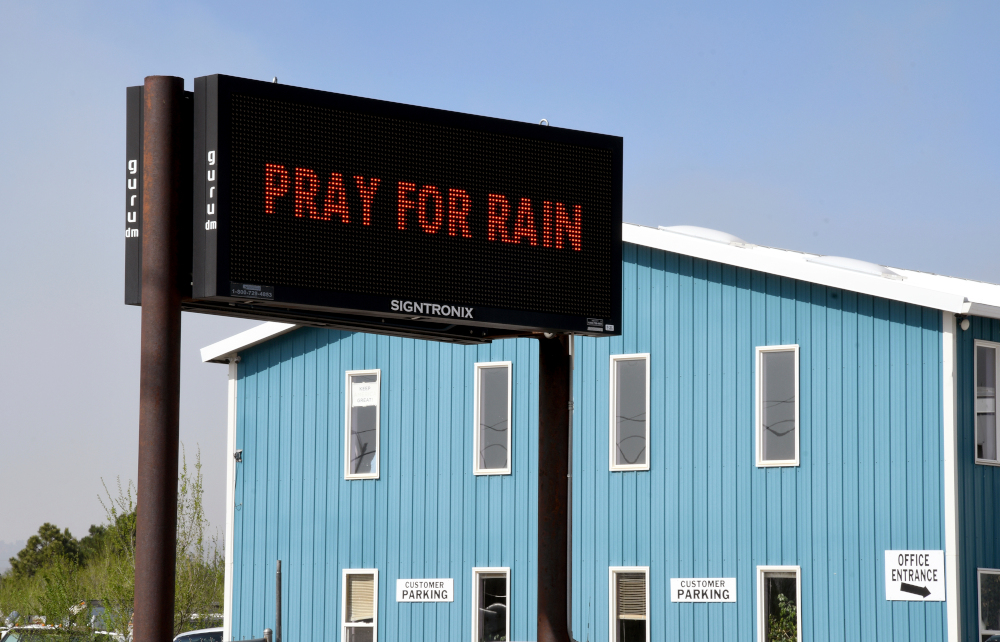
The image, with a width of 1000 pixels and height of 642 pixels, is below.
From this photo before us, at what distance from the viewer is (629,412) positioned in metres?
20.6

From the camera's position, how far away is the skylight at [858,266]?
19109 mm

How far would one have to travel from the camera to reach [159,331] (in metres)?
9.38

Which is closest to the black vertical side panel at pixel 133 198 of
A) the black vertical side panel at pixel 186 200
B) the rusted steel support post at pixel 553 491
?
the black vertical side panel at pixel 186 200

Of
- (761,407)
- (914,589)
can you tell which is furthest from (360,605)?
(914,589)

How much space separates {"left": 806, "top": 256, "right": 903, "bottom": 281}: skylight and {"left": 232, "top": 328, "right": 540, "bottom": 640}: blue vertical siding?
4.60m

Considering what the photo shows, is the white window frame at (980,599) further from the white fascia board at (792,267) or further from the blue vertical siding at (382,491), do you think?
the blue vertical siding at (382,491)

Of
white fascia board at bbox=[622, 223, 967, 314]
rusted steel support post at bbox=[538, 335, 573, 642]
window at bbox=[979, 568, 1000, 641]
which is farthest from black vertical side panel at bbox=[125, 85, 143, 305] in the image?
window at bbox=[979, 568, 1000, 641]

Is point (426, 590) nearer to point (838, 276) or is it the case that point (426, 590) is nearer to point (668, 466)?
point (668, 466)

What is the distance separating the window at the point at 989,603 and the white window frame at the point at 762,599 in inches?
88.5

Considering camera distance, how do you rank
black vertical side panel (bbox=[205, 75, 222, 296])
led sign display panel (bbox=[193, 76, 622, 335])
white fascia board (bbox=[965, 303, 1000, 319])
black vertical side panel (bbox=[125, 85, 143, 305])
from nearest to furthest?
black vertical side panel (bbox=[205, 75, 222, 296]), led sign display panel (bbox=[193, 76, 622, 335]), black vertical side panel (bbox=[125, 85, 143, 305]), white fascia board (bbox=[965, 303, 1000, 319])

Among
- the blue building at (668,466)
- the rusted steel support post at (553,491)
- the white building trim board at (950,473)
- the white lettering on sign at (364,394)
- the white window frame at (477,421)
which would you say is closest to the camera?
the rusted steel support post at (553,491)

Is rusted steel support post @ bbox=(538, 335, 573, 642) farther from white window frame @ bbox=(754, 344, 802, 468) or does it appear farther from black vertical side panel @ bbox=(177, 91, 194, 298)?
white window frame @ bbox=(754, 344, 802, 468)

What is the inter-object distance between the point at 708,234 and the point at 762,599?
5328 millimetres

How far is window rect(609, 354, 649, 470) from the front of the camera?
20.4 metres
